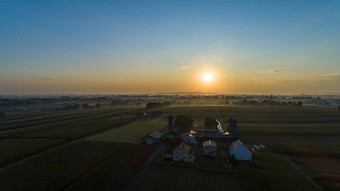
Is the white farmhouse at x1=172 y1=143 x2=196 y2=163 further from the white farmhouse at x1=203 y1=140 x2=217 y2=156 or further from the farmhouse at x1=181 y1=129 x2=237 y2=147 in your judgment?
the farmhouse at x1=181 y1=129 x2=237 y2=147

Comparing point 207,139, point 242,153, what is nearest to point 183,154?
point 207,139

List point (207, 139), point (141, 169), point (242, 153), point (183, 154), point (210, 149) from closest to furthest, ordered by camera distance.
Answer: point (141, 169) < point (183, 154) < point (242, 153) < point (210, 149) < point (207, 139)

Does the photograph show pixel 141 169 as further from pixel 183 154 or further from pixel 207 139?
pixel 207 139

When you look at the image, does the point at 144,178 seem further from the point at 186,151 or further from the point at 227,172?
the point at 227,172

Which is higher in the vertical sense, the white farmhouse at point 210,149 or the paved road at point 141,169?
the white farmhouse at point 210,149

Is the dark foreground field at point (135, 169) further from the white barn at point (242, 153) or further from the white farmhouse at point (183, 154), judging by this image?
the white farmhouse at point (183, 154)

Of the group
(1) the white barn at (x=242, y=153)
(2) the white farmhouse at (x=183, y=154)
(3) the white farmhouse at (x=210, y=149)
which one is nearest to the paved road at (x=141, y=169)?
(2) the white farmhouse at (x=183, y=154)

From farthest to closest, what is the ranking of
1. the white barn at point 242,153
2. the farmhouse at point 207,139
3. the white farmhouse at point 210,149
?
the farmhouse at point 207,139
the white farmhouse at point 210,149
the white barn at point 242,153

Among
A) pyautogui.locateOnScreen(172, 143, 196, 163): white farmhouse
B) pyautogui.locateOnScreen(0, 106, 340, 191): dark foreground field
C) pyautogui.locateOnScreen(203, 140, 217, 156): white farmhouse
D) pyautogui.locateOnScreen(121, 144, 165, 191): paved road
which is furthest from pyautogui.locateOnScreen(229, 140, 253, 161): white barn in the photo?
pyautogui.locateOnScreen(121, 144, 165, 191): paved road

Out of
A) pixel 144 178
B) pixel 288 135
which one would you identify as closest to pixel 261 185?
pixel 144 178

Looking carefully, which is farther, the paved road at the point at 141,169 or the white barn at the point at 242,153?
the white barn at the point at 242,153

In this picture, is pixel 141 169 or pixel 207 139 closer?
pixel 141 169
